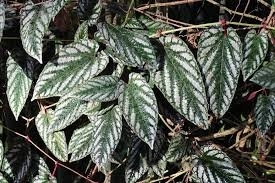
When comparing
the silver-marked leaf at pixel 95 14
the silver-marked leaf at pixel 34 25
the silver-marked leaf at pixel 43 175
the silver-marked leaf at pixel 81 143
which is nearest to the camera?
the silver-marked leaf at pixel 34 25

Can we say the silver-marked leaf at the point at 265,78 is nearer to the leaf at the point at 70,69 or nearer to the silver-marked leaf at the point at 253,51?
the silver-marked leaf at the point at 253,51

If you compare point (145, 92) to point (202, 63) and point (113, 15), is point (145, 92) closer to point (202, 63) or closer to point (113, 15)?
point (202, 63)

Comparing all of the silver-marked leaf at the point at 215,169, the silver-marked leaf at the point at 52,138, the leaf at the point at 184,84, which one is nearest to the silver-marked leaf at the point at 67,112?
the silver-marked leaf at the point at 52,138

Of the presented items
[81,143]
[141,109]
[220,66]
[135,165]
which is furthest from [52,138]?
[220,66]

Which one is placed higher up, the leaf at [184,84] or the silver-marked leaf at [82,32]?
the silver-marked leaf at [82,32]

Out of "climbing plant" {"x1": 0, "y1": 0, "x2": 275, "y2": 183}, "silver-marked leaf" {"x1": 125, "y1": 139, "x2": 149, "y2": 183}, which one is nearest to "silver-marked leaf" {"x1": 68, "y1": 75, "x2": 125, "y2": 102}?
"climbing plant" {"x1": 0, "y1": 0, "x2": 275, "y2": 183}

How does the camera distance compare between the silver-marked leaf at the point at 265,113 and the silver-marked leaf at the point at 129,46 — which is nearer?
the silver-marked leaf at the point at 129,46
